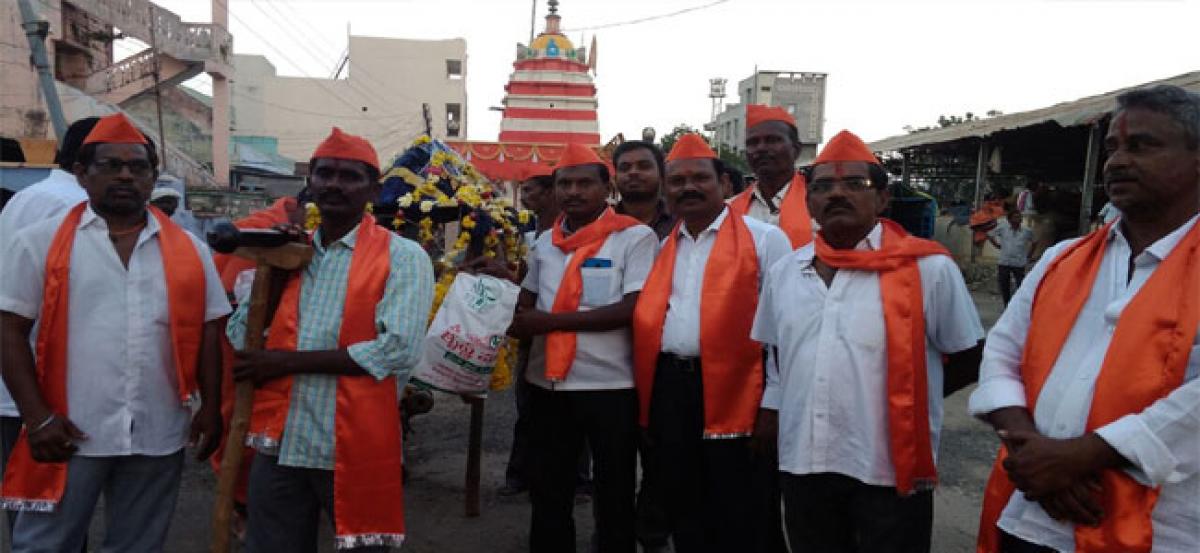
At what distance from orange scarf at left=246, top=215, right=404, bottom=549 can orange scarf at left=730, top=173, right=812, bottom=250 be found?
1.84 metres

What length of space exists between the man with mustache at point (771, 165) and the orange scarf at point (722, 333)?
903mm

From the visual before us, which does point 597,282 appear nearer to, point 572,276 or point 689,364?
point 572,276

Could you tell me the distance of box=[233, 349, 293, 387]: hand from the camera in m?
2.58

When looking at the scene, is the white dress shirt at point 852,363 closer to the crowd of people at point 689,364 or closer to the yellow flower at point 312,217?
the crowd of people at point 689,364

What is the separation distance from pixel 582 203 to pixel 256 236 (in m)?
1.52

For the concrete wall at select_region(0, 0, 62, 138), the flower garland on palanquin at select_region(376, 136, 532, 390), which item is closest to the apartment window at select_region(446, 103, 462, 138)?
the concrete wall at select_region(0, 0, 62, 138)

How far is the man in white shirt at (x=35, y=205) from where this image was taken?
116 inches

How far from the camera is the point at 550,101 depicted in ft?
79.1

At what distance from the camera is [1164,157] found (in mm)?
1790

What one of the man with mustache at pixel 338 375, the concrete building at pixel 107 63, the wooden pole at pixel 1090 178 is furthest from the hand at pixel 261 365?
the concrete building at pixel 107 63

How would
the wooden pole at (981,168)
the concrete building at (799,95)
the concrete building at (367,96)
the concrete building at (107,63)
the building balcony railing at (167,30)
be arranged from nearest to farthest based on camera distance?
1. the wooden pole at (981,168)
2. the concrete building at (107,63)
3. the building balcony railing at (167,30)
4. the concrete building at (367,96)
5. the concrete building at (799,95)

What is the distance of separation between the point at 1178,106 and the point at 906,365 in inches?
39.7

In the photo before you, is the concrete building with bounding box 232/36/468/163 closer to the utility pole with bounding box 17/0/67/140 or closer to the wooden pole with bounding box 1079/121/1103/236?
the utility pole with bounding box 17/0/67/140

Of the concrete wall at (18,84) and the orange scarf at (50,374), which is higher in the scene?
the concrete wall at (18,84)
